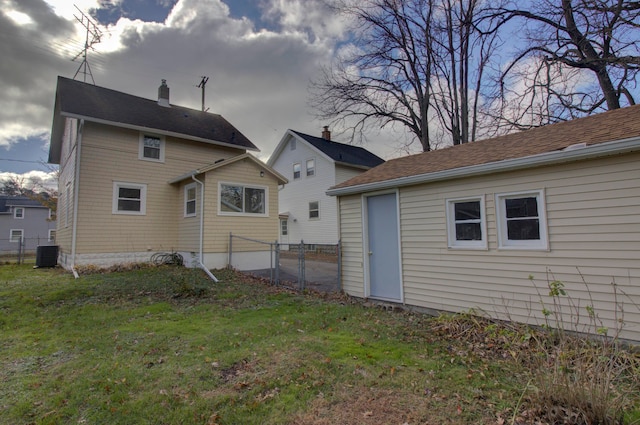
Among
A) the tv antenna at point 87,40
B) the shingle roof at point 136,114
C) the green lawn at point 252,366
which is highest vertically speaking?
the tv antenna at point 87,40

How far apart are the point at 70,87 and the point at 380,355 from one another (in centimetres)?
1563

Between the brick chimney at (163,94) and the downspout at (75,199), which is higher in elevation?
the brick chimney at (163,94)

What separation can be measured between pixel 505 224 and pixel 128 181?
A: 12.7m

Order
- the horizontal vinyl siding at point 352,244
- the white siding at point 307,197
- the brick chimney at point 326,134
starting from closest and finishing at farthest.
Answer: the horizontal vinyl siding at point 352,244, the white siding at point 307,197, the brick chimney at point 326,134

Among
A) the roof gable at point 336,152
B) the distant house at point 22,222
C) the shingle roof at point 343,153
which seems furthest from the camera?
the distant house at point 22,222

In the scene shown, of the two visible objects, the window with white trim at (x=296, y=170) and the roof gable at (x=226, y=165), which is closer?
the roof gable at (x=226, y=165)

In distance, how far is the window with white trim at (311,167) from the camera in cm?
1986

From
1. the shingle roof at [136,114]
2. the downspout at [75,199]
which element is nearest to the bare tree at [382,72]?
the shingle roof at [136,114]

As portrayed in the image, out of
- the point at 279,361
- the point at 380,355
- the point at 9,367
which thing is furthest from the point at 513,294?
the point at 9,367

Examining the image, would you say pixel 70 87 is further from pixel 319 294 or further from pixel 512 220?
pixel 512 220

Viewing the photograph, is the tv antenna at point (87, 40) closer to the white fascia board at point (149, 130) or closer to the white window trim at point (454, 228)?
the white fascia board at point (149, 130)

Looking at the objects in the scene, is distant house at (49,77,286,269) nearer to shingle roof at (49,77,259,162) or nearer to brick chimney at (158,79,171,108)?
shingle roof at (49,77,259,162)

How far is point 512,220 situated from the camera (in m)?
5.21

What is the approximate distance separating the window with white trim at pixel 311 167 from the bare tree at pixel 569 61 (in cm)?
1028
